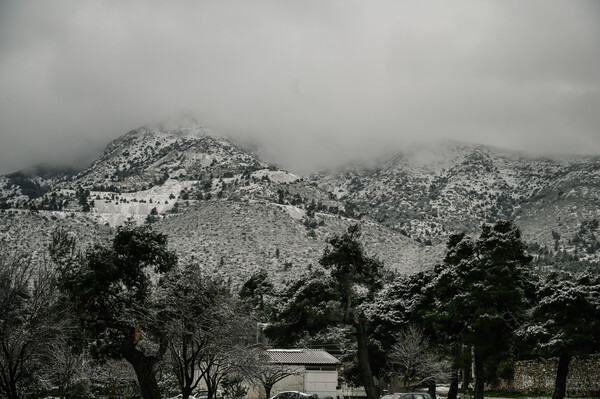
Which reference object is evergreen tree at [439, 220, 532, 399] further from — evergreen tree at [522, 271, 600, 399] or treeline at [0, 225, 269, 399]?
treeline at [0, 225, 269, 399]

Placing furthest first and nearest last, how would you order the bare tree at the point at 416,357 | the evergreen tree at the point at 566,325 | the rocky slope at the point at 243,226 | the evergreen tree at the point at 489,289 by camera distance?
the rocky slope at the point at 243,226 → the bare tree at the point at 416,357 → the evergreen tree at the point at 489,289 → the evergreen tree at the point at 566,325

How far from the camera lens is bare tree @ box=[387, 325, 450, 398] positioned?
2037 inches

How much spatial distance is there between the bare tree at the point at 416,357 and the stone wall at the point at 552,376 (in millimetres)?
6285

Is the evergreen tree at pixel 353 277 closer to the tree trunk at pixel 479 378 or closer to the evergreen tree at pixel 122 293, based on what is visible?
the tree trunk at pixel 479 378

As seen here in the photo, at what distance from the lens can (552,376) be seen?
44875 mm

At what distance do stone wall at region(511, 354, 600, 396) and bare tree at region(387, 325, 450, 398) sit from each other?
629 cm

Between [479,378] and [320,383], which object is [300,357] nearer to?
[320,383]

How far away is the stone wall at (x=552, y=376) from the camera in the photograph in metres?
40.1

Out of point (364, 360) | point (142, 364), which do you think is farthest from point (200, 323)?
point (364, 360)

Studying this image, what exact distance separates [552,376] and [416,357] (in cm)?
1147

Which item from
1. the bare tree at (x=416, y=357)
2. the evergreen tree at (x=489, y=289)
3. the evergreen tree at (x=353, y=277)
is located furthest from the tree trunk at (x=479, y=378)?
the bare tree at (x=416, y=357)

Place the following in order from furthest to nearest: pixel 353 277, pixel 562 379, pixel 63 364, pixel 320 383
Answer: pixel 320 383, pixel 353 277, pixel 562 379, pixel 63 364

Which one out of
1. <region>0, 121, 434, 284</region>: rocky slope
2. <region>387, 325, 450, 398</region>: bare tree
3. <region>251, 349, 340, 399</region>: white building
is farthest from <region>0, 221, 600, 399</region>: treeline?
<region>0, 121, 434, 284</region>: rocky slope

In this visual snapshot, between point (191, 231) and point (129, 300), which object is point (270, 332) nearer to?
point (129, 300)
